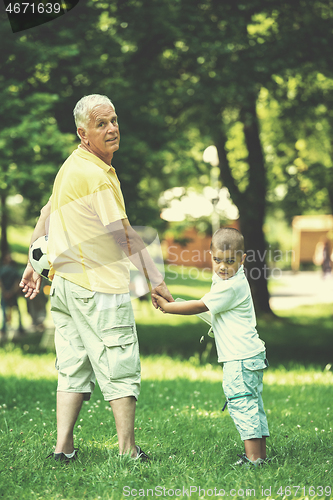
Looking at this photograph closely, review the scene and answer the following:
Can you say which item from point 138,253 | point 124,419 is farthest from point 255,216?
point 124,419

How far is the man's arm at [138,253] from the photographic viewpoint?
10.1ft

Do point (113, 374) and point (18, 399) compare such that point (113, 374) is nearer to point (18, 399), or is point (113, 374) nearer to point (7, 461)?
point (7, 461)

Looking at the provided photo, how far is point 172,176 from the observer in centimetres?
1246

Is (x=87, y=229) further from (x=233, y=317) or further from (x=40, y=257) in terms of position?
(x=233, y=317)

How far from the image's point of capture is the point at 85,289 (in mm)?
3057

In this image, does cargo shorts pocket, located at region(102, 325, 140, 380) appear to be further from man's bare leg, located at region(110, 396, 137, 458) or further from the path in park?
the path in park

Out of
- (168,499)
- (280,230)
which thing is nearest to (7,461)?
(168,499)

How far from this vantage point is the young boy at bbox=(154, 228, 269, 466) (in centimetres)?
308

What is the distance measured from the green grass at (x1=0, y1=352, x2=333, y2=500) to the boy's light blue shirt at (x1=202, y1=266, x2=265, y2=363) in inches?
26.6

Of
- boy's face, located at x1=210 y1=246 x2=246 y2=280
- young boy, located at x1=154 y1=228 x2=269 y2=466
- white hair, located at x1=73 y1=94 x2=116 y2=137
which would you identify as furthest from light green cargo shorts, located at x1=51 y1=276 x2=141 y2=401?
white hair, located at x1=73 y1=94 x2=116 y2=137

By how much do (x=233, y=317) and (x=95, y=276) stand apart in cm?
84

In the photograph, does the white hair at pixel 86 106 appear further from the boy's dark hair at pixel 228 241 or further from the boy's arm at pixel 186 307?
the boy's arm at pixel 186 307

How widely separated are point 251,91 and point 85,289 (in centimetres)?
592

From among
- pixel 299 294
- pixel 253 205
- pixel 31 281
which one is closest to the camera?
pixel 31 281
